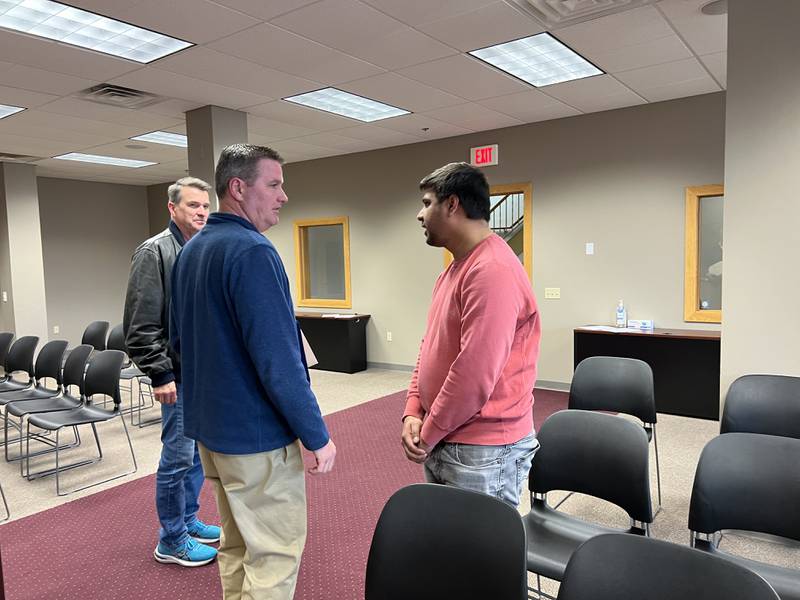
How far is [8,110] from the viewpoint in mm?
5059

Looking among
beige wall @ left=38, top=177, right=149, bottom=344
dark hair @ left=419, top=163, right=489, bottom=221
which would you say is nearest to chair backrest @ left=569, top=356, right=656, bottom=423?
dark hair @ left=419, top=163, right=489, bottom=221

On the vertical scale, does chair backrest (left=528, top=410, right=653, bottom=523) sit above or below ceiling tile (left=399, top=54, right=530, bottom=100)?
below

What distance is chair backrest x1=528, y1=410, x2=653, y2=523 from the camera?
1920 millimetres

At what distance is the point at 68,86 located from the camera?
439 centimetres

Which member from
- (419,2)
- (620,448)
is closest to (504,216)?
(419,2)

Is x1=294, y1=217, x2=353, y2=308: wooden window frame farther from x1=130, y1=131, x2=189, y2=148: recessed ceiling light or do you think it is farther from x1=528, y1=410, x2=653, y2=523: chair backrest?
x1=528, y1=410, x2=653, y2=523: chair backrest

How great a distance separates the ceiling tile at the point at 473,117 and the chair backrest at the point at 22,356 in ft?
13.2

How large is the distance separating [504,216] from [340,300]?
118 inches

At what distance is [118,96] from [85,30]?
4.25ft

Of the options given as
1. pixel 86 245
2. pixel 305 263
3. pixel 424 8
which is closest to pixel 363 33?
pixel 424 8

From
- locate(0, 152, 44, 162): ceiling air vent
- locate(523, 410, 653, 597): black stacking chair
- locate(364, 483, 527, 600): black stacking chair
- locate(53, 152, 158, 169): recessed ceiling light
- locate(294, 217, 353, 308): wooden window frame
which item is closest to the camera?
locate(364, 483, 527, 600): black stacking chair

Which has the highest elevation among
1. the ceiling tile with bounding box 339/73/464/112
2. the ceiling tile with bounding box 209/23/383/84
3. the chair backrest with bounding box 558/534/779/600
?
the ceiling tile with bounding box 209/23/383/84

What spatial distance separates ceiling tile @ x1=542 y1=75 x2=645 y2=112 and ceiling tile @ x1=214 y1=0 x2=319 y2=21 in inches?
95.4

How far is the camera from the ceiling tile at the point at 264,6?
3056 mm
